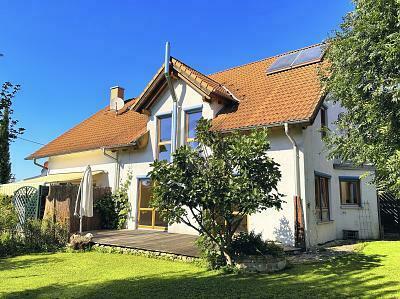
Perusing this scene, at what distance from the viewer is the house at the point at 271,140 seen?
16234 millimetres

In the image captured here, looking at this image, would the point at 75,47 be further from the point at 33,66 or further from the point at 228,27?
the point at 228,27

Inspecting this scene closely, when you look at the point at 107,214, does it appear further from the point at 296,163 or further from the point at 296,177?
the point at 296,163

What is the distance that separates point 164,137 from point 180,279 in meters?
12.4

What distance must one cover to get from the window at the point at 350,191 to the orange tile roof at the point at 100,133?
13.4 m

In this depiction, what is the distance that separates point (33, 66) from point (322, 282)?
728 inches

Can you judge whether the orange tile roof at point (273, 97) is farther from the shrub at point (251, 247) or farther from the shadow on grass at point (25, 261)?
the shadow on grass at point (25, 261)

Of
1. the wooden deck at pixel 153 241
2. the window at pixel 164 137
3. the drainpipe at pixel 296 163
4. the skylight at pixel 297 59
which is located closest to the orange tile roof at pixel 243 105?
the skylight at pixel 297 59

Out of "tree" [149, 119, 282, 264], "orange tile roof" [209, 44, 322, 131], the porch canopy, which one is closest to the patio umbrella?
the porch canopy

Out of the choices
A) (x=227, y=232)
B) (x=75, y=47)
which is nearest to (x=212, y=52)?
(x=75, y=47)

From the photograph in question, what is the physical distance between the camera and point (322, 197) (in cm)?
1859

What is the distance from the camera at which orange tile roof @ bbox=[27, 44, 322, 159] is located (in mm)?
17328

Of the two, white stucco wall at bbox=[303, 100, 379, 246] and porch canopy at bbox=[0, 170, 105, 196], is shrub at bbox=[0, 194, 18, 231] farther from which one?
white stucco wall at bbox=[303, 100, 379, 246]

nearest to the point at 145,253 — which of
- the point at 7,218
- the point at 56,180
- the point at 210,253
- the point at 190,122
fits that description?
the point at 210,253

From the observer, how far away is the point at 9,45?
881 cm
